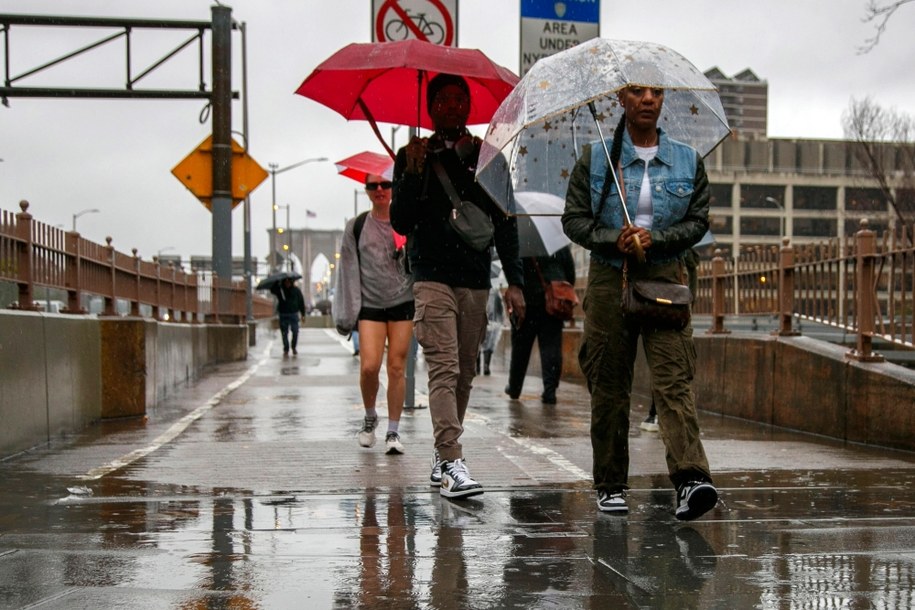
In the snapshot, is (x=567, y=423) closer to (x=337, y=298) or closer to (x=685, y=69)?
(x=337, y=298)

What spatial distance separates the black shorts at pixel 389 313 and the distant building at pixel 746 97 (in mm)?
156775

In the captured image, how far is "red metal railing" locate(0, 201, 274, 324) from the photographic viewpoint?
30.4ft

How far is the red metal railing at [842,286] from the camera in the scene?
8789 mm

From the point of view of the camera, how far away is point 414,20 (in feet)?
35.0

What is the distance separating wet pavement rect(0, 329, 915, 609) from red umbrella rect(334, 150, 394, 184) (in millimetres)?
1901

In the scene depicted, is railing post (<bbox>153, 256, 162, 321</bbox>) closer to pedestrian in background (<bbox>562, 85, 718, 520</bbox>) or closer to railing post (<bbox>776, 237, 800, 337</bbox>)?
railing post (<bbox>776, 237, 800, 337</bbox>)

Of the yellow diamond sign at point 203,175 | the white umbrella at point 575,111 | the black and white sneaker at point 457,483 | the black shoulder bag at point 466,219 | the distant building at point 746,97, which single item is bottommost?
the black and white sneaker at point 457,483

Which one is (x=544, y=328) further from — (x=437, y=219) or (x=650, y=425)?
(x=437, y=219)

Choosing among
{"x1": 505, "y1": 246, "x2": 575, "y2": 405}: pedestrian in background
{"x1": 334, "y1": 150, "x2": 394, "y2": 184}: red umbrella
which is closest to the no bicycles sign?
{"x1": 334, "y1": 150, "x2": 394, "y2": 184}: red umbrella

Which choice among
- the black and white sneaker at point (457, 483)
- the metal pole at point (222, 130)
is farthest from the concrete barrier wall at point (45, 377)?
the metal pole at point (222, 130)

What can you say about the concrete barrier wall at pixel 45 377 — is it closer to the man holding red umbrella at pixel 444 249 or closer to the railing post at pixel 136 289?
the man holding red umbrella at pixel 444 249

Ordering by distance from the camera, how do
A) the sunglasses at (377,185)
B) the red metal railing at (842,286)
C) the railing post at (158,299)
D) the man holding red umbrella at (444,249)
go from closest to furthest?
the man holding red umbrella at (444,249) < the sunglasses at (377,185) < the red metal railing at (842,286) < the railing post at (158,299)

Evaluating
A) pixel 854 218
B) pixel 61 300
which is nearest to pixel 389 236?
pixel 61 300

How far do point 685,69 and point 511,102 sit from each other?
34.2 inches
